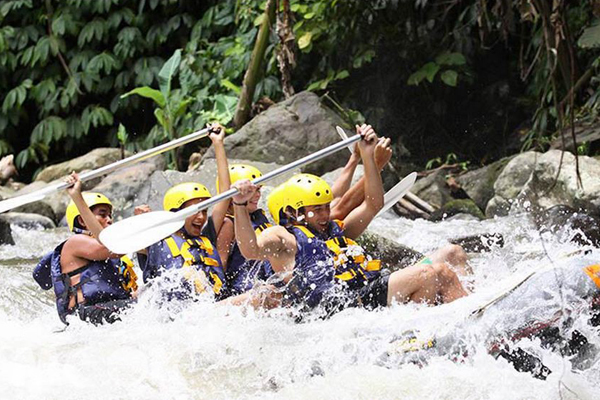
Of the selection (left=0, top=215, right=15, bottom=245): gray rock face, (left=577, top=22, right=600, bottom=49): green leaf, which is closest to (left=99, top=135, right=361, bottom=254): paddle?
(left=577, top=22, right=600, bottom=49): green leaf

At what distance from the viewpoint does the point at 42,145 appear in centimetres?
1327

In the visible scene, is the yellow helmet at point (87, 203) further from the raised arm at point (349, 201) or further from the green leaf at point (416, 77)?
the green leaf at point (416, 77)

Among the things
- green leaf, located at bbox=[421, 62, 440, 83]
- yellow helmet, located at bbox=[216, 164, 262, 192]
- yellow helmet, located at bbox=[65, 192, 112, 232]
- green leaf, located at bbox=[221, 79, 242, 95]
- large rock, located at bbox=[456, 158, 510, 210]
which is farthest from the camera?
green leaf, located at bbox=[221, 79, 242, 95]

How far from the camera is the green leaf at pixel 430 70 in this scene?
1067 cm

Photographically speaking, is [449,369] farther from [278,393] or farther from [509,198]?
[509,198]

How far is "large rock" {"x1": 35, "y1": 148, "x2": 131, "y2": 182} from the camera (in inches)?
471

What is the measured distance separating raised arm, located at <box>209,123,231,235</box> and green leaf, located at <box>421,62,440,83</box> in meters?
5.51

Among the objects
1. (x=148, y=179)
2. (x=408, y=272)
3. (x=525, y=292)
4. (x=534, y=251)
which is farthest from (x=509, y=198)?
(x=525, y=292)

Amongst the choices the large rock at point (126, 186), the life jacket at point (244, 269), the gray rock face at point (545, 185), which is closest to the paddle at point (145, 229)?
the life jacket at point (244, 269)

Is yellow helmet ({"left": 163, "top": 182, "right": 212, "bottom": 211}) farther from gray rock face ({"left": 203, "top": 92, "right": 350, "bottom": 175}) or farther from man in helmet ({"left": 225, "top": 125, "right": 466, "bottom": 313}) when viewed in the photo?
gray rock face ({"left": 203, "top": 92, "right": 350, "bottom": 175})

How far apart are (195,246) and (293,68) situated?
5.78 metres

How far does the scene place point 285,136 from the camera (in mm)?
10312

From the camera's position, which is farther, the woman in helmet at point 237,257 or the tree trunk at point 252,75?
the tree trunk at point 252,75

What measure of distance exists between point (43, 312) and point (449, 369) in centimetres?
295
